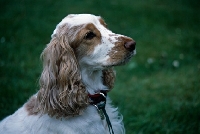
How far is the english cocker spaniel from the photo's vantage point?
9.80ft

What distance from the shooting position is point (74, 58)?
309cm

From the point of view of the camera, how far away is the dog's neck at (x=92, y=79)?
3207 mm

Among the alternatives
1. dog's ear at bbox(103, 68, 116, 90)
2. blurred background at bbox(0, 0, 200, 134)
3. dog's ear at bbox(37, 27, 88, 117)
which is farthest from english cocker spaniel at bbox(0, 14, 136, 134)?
blurred background at bbox(0, 0, 200, 134)

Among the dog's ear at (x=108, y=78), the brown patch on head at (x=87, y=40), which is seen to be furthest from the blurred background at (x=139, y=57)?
the brown patch on head at (x=87, y=40)

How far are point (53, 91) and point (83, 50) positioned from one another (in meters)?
0.50

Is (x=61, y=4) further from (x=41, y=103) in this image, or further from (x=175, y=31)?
(x=41, y=103)

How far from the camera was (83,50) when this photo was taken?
3.10 meters

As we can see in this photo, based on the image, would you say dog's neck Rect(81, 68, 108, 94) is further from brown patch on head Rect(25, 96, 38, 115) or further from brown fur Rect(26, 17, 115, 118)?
brown patch on head Rect(25, 96, 38, 115)

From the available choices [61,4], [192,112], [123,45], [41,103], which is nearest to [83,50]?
[123,45]

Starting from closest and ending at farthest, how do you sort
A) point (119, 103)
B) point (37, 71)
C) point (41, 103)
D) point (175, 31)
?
point (41, 103)
point (119, 103)
point (37, 71)
point (175, 31)

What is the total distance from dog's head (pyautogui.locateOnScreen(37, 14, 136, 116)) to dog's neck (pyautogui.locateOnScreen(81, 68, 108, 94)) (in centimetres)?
8

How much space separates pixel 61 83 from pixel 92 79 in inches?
14.9

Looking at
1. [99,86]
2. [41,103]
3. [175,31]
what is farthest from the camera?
[175,31]

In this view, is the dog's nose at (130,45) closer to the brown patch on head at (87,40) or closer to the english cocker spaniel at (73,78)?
the english cocker spaniel at (73,78)
